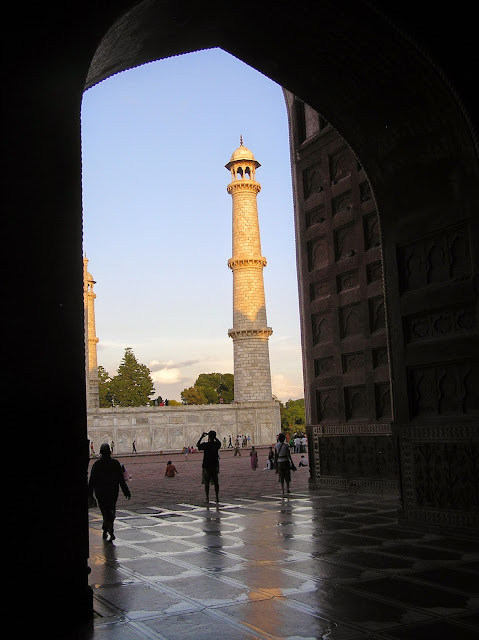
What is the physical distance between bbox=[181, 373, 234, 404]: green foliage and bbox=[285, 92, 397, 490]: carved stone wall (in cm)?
7181

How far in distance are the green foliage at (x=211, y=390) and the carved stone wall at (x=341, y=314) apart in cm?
7181

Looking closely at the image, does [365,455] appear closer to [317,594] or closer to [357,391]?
[357,391]

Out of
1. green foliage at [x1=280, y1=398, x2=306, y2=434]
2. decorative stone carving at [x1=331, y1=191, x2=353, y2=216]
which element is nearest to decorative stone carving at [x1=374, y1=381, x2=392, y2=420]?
decorative stone carving at [x1=331, y1=191, x2=353, y2=216]

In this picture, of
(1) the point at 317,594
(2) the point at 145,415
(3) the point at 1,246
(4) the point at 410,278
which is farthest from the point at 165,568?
(2) the point at 145,415

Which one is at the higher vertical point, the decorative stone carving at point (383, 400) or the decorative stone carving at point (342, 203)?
the decorative stone carving at point (342, 203)

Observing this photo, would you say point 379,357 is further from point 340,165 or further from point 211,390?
point 211,390

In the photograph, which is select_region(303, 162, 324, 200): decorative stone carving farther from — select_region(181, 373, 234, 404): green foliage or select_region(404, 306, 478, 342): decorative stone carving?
select_region(181, 373, 234, 404): green foliage

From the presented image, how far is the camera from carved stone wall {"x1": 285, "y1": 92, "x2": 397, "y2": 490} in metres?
12.2

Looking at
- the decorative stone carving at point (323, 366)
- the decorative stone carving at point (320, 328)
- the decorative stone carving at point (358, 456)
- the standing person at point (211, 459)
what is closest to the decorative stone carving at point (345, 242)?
the decorative stone carving at point (320, 328)

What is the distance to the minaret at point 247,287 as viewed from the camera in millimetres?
43750

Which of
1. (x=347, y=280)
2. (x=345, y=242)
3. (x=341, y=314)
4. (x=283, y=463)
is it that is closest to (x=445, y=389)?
(x=341, y=314)

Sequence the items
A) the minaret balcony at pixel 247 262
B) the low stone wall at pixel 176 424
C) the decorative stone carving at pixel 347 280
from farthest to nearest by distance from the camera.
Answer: the minaret balcony at pixel 247 262 < the low stone wall at pixel 176 424 < the decorative stone carving at pixel 347 280

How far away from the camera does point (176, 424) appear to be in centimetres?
4409

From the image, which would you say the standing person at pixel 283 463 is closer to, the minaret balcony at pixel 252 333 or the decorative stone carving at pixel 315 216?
the decorative stone carving at pixel 315 216
